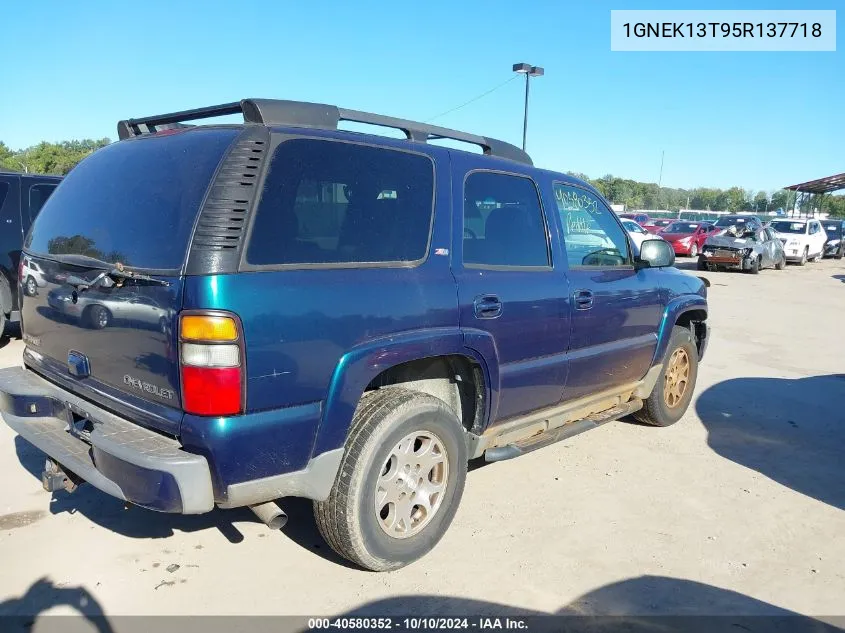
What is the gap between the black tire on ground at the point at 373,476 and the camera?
282 cm

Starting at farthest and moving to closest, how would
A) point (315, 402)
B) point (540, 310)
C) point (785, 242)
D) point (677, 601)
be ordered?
1. point (785, 242)
2. point (540, 310)
3. point (677, 601)
4. point (315, 402)

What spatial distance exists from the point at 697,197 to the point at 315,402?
4182 inches

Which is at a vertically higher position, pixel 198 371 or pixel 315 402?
pixel 198 371

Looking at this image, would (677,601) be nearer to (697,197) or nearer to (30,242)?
(30,242)

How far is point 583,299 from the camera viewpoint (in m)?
3.90

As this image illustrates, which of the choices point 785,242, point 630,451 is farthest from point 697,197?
point 630,451

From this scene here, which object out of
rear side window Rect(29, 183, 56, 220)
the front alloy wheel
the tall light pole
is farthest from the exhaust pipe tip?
the tall light pole

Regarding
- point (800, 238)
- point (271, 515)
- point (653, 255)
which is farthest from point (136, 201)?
point (800, 238)

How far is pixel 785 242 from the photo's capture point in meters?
24.1

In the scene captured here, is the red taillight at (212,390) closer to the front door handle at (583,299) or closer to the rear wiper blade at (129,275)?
the rear wiper blade at (129,275)

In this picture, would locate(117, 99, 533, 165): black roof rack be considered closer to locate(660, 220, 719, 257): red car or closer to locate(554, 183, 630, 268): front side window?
locate(554, 183, 630, 268): front side window

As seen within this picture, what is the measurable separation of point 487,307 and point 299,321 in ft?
3.61

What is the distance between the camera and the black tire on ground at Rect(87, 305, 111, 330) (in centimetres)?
268

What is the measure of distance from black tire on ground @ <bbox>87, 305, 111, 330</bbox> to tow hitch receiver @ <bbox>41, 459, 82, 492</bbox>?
30.8 inches
